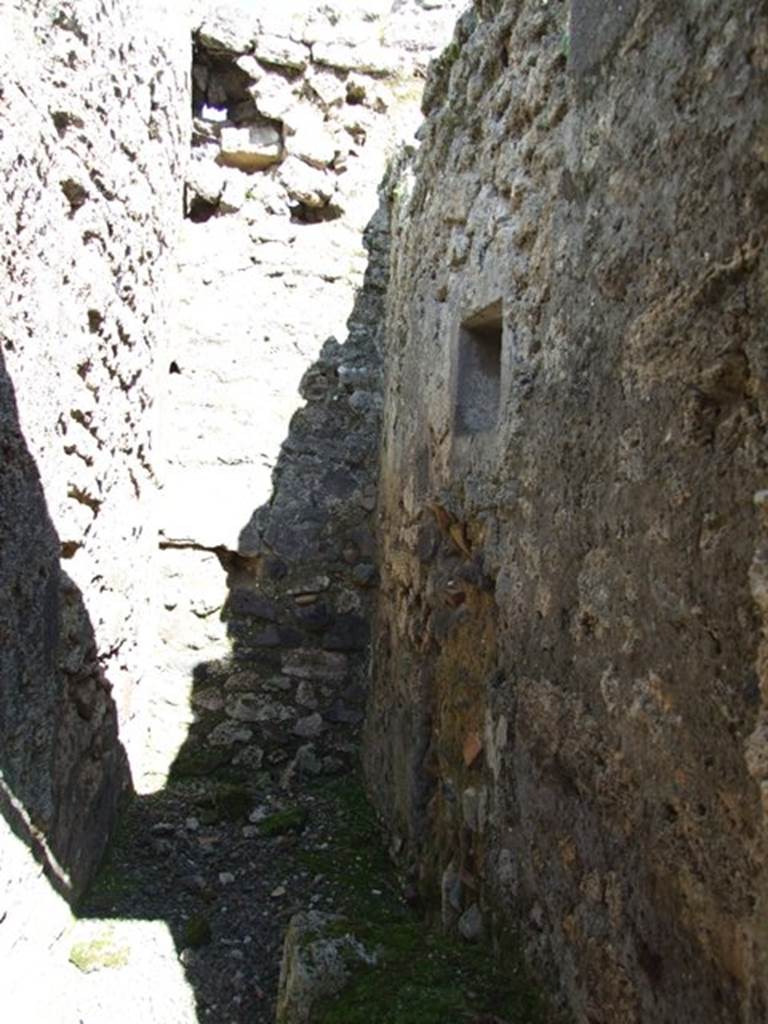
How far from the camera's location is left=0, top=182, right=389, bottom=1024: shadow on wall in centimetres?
237

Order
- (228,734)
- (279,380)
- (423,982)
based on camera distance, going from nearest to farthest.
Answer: (423,982)
(228,734)
(279,380)

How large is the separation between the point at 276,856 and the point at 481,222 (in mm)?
2230

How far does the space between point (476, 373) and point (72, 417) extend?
122cm

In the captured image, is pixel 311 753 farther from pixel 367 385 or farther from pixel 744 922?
pixel 744 922

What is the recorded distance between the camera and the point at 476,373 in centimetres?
274

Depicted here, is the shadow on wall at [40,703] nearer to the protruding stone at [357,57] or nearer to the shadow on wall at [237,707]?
the shadow on wall at [237,707]

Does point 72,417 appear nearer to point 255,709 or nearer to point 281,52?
point 255,709

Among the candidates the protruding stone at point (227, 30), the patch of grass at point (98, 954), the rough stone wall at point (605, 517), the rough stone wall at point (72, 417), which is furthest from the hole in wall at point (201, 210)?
the patch of grass at point (98, 954)

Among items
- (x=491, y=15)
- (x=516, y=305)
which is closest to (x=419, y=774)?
(x=516, y=305)

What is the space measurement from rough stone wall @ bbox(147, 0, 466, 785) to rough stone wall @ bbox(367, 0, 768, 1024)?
1165 millimetres

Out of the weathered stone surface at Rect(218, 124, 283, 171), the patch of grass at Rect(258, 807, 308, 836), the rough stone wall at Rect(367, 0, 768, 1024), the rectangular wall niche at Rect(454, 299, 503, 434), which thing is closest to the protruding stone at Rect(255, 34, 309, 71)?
the weathered stone surface at Rect(218, 124, 283, 171)

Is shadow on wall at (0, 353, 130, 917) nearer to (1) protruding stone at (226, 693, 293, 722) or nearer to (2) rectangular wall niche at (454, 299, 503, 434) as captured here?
(1) protruding stone at (226, 693, 293, 722)

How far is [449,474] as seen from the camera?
2758 mm

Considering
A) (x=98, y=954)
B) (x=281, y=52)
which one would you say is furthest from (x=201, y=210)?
(x=98, y=954)
